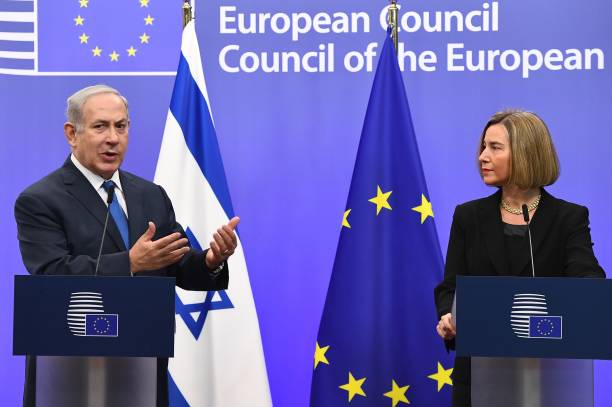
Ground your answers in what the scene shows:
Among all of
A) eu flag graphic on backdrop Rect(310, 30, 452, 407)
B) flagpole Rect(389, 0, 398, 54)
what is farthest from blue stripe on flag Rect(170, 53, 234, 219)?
flagpole Rect(389, 0, 398, 54)

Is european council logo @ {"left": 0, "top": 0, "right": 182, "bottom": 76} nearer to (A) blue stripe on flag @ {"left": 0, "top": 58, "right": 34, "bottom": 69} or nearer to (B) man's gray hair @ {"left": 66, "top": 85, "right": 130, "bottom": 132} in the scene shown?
(A) blue stripe on flag @ {"left": 0, "top": 58, "right": 34, "bottom": 69}

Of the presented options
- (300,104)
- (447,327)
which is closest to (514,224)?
(447,327)

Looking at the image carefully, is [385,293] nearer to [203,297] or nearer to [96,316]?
[203,297]

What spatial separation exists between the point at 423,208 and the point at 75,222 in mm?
1583

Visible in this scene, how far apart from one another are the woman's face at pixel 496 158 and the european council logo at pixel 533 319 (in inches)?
29.4

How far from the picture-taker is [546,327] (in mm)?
2346

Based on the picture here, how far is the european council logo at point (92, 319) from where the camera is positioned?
2.35 metres

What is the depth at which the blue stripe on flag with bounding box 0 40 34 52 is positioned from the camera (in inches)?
181

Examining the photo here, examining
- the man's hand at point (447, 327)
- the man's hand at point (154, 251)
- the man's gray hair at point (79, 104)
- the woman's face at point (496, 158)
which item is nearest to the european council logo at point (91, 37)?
the man's gray hair at point (79, 104)

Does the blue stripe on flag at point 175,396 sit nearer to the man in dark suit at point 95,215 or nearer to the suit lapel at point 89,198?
the man in dark suit at point 95,215

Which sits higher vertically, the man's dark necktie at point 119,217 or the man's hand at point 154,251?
the man's dark necktie at point 119,217

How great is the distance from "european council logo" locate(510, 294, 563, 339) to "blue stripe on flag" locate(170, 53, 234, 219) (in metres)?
1.95

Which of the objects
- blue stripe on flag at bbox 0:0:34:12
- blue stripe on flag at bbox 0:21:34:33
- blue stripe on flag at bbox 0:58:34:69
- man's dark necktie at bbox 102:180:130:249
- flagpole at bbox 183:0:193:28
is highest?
blue stripe on flag at bbox 0:0:34:12

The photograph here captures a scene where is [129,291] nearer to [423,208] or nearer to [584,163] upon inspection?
[423,208]
